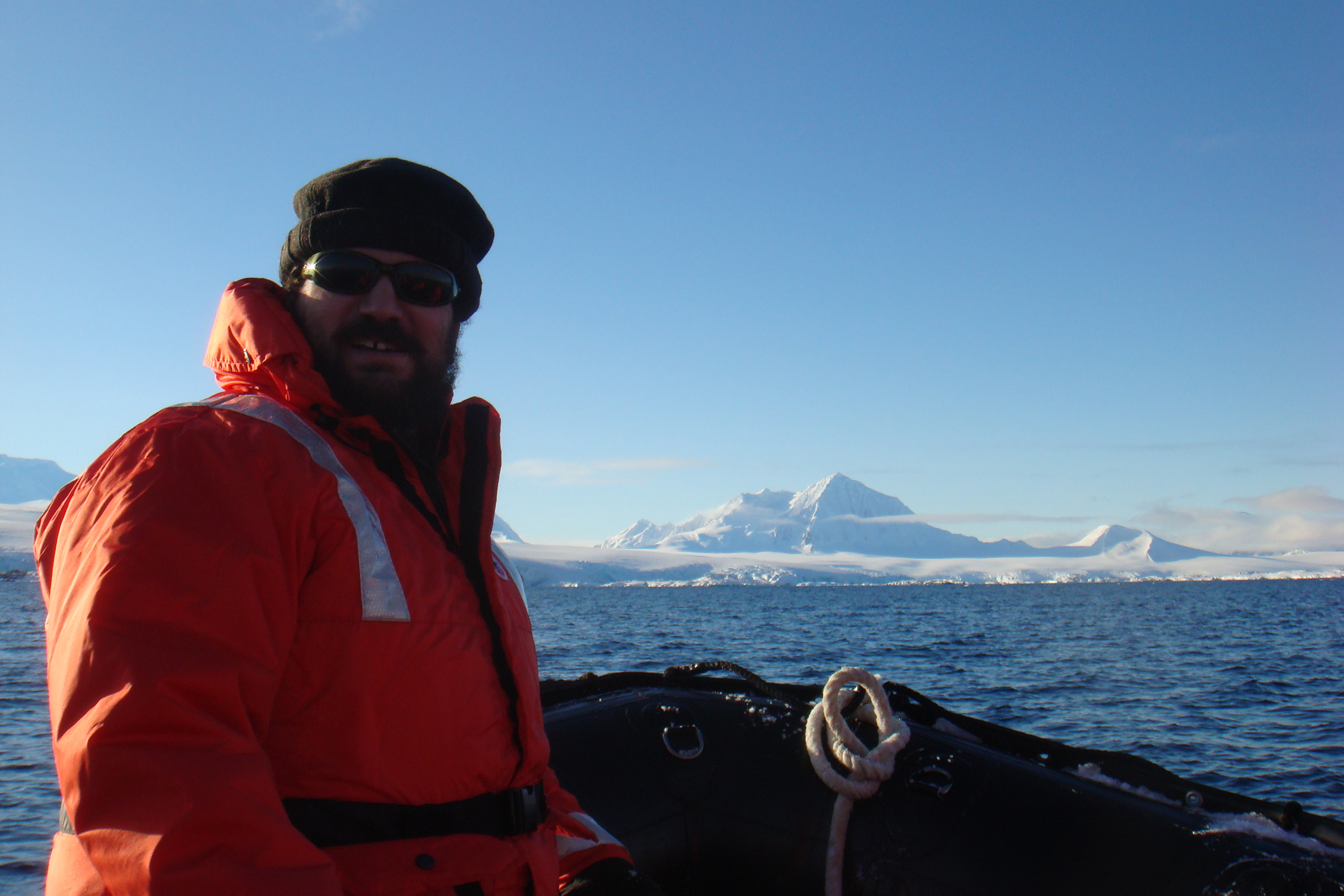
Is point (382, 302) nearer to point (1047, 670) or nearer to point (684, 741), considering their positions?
point (684, 741)

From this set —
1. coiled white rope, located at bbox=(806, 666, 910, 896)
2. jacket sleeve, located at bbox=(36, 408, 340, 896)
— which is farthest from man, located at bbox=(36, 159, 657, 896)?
coiled white rope, located at bbox=(806, 666, 910, 896)

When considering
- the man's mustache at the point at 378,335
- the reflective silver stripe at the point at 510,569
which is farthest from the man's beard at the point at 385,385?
the reflective silver stripe at the point at 510,569

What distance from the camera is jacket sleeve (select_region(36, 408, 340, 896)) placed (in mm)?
1048

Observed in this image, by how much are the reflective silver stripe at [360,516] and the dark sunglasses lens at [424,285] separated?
41 cm

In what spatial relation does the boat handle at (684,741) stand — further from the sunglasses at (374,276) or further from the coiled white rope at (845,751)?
the sunglasses at (374,276)

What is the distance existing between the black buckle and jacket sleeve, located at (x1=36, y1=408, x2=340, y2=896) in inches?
16.5

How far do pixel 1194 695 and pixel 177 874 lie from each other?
53.0ft

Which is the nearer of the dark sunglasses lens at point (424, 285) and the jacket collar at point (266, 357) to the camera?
the jacket collar at point (266, 357)

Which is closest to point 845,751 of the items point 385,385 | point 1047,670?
point 385,385

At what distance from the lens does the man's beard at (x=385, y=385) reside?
1719 mm

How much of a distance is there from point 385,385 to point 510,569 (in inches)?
23.3

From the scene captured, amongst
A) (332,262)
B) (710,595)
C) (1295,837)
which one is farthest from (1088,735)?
(710,595)

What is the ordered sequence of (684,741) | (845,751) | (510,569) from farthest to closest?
(684,741), (845,751), (510,569)

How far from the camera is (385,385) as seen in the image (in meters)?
1.75
